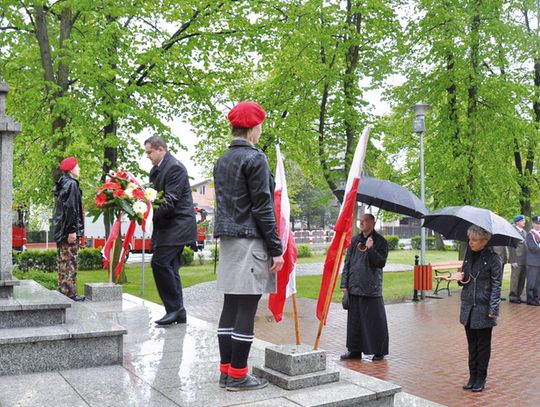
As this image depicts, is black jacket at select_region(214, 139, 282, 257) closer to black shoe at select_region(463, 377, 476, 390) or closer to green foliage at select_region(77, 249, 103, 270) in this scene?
black shoe at select_region(463, 377, 476, 390)

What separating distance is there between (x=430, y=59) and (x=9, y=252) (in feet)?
54.0

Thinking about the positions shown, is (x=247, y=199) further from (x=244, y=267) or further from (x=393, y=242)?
(x=393, y=242)

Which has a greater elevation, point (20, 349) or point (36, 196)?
point (36, 196)

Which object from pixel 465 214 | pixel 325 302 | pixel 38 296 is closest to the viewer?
pixel 325 302

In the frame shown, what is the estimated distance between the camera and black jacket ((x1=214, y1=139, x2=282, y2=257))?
417 centimetres

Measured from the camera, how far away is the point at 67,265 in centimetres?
892

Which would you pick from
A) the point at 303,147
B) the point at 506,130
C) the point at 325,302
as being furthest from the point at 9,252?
the point at 506,130

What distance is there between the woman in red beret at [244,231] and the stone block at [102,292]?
544 cm

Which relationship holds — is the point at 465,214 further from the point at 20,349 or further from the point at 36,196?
the point at 36,196

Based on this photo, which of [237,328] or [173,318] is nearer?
[237,328]

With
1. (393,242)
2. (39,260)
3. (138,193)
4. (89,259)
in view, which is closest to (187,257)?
(89,259)

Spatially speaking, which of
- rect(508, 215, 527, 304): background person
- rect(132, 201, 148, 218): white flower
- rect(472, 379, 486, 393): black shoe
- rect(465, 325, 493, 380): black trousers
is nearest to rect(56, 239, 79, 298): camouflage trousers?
rect(132, 201, 148, 218): white flower

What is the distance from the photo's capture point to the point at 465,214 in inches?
266

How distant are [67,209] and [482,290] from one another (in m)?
5.79
